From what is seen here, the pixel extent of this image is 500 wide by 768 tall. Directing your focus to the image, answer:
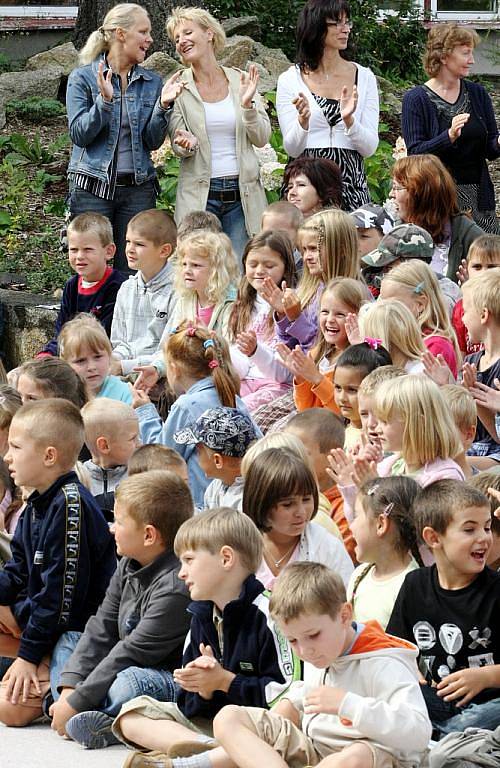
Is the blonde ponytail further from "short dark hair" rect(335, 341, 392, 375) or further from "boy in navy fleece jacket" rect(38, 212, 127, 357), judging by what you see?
"short dark hair" rect(335, 341, 392, 375)

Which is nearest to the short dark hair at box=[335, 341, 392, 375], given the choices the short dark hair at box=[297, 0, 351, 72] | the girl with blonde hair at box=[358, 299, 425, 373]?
the girl with blonde hair at box=[358, 299, 425, 373]

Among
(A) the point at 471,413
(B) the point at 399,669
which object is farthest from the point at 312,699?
(A) the point at 471,413

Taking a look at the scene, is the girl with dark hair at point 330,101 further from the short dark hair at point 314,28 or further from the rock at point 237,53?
the rock at point 237,53

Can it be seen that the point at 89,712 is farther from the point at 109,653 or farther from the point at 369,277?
the point at 369,277

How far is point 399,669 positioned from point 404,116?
5.51m

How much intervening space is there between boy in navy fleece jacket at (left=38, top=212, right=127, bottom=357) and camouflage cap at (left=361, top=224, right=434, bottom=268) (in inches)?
66.3

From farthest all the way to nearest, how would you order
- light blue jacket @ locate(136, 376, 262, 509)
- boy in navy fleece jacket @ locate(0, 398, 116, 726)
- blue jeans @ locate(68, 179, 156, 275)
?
blue jeans @ locate(68, 179, 156, 275) < light blue jacket @ locate(136, 376, 262, 509) < boy in navy fleece jacket @ locate(0, 398, 116, 726)

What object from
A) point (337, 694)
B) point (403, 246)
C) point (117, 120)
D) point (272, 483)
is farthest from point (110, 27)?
point (337, 694)

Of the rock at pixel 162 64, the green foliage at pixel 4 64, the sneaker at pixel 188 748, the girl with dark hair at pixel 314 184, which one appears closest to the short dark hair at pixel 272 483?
the sneaker at pixel 188 748

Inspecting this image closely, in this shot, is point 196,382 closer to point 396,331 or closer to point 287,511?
point 396,331

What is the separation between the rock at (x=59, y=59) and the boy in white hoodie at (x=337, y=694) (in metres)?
10.2

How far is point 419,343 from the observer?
6.43 meters

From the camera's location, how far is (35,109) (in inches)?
523

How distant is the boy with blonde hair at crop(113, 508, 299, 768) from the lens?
4664 mm
